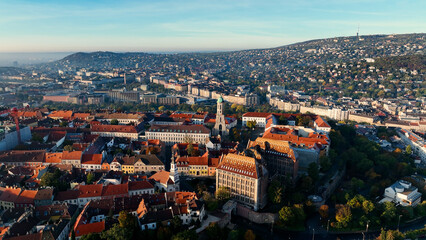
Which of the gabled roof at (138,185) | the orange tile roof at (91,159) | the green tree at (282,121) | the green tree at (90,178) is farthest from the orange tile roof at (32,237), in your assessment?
the green tree at (282,121)

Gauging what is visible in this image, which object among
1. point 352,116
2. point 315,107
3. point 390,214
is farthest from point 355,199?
point 315,107

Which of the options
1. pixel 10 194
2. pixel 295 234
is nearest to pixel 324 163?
pixel 295 234

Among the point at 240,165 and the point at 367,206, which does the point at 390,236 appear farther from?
the point at 240,165

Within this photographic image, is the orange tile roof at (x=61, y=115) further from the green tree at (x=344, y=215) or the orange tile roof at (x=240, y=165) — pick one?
the green tree at (x=344, y=215)

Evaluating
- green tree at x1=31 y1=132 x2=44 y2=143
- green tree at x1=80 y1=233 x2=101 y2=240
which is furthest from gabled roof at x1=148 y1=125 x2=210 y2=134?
green tree at x1=80 y1=233 x2=101 y2=240

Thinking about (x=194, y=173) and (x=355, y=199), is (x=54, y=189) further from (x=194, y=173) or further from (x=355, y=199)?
(x=355, y=199)

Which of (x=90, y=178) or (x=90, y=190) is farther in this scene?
(x=90, y=178)
